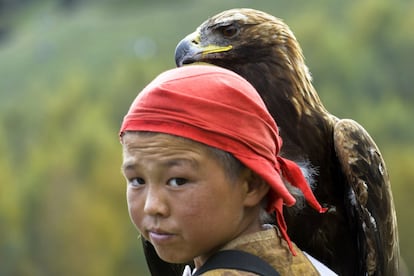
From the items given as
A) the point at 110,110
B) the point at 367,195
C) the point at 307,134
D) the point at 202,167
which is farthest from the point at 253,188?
the point at 110,110

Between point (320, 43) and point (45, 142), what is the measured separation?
3.35 metres

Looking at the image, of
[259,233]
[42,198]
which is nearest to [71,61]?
[42,198]

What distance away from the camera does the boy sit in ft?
6.27

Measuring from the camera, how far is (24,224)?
387 inches

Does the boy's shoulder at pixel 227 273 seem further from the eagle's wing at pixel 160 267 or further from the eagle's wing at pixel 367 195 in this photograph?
the eagle's wing at pixel 160 267

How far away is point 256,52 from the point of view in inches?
129

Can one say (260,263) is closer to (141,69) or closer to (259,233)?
(259,233)

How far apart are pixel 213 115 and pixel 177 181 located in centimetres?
17

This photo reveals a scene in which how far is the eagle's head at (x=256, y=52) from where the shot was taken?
3.24 metres

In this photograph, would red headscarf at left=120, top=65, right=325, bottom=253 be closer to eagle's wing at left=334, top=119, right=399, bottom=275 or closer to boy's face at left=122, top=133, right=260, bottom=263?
boy's face at left=122, top=133, right=260, bottom=263

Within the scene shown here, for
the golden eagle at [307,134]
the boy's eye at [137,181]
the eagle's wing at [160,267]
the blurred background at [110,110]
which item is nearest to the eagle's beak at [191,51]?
the golden eagle at [307,134]

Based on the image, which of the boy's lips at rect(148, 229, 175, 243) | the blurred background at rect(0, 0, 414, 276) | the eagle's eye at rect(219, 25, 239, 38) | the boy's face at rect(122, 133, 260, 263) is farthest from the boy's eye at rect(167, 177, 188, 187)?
the blurred background at rect(0, 0, 414, 276)

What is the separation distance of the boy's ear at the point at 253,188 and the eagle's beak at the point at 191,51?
1298mm

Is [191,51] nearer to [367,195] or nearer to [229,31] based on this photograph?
[229,31]
